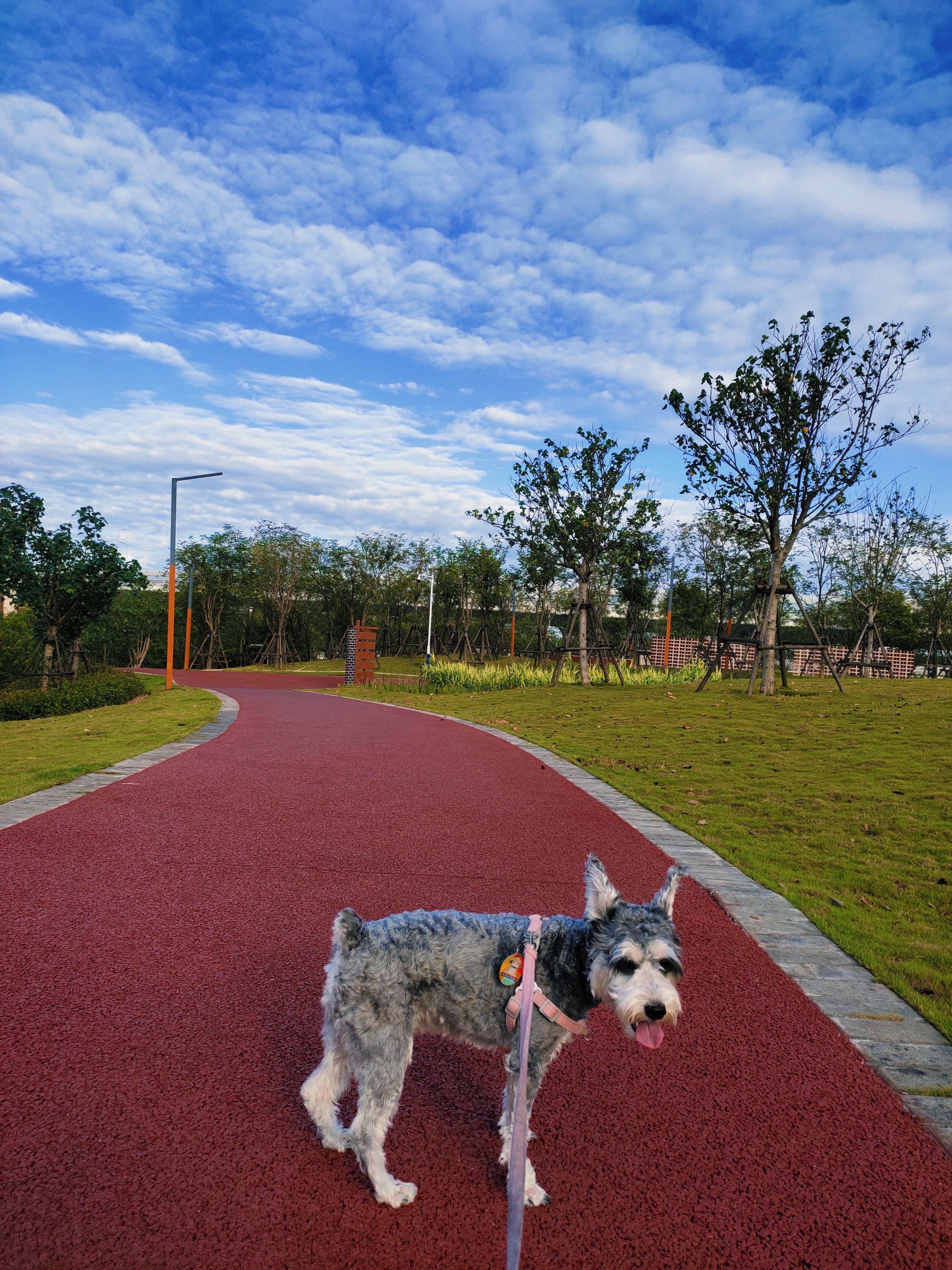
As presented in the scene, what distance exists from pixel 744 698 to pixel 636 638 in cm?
1982

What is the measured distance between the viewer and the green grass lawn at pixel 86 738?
9164mm

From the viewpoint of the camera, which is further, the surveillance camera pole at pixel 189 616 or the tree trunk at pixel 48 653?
the surveillance camera pole at pixel 189 616

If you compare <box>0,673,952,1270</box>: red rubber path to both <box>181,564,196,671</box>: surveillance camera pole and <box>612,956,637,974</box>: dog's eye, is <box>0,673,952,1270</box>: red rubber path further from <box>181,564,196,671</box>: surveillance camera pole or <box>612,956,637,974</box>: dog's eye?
<box>181,564,196,671</box>: surveillance camera pole

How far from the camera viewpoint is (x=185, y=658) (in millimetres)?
42781

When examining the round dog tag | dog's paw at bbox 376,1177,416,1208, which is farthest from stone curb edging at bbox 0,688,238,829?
the round dog tag

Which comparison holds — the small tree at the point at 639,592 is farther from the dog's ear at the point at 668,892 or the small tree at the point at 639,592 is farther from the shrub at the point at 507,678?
the dog's ear at the point at 668,892

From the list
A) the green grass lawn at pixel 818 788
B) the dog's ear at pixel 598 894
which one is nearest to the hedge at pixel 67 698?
the green grass lawn at pixel 818 788

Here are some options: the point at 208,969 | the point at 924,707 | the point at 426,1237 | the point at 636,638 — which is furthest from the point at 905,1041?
the point at 636,638

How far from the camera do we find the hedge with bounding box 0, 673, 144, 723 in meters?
18.2

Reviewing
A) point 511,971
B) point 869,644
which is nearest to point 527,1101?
point 511,971

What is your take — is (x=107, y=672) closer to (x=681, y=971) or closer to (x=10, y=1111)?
(x=10, y=1111)

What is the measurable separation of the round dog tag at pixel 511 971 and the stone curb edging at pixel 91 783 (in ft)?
→ 19.7

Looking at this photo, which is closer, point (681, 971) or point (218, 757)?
point (681, 971)

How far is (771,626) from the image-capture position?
67.4 feet
